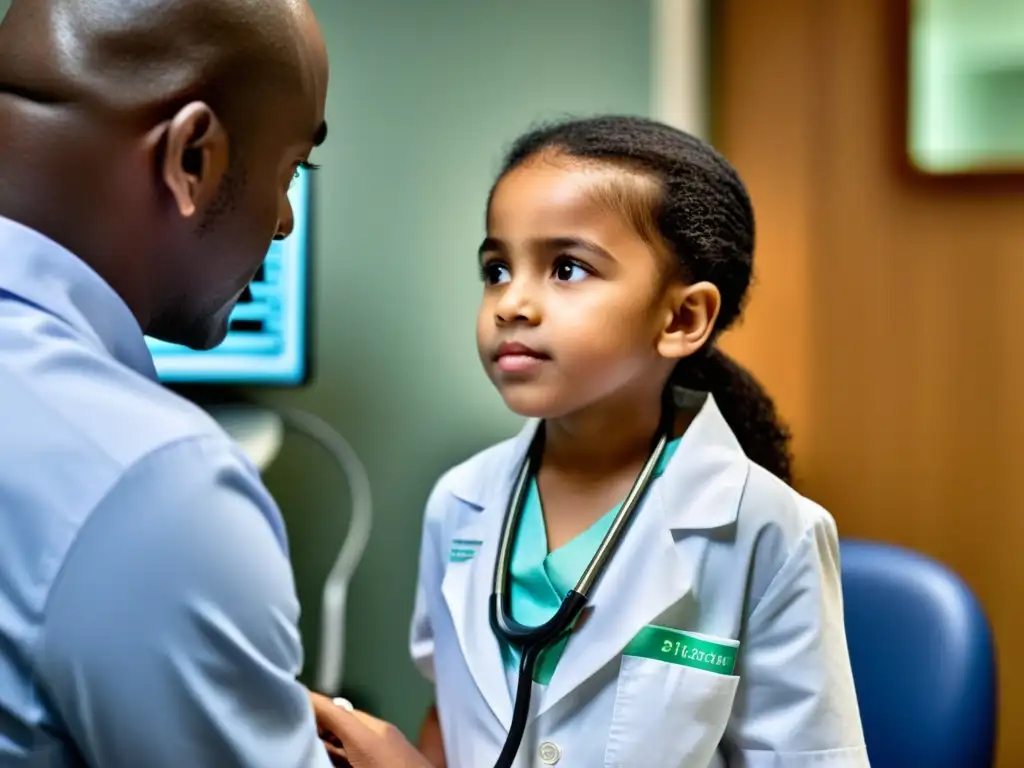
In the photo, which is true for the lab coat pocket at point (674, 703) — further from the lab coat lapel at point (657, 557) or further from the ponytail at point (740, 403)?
the ponytail at point (740, 403)

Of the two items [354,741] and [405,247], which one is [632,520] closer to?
[354,741]

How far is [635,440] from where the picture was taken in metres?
0.85

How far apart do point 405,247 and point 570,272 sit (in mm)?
885

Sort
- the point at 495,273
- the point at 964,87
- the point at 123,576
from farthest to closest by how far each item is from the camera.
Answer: the point at 964,87 < the point at 495,273 < the point at 123,576

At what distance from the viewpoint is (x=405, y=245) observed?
1.63 metres

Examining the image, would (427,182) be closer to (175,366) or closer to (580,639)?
(175,366)

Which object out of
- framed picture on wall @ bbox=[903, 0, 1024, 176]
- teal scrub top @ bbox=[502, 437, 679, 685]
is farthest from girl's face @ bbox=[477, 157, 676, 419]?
framed picture on wall @ bbox=[903, 0, 1024, 176]

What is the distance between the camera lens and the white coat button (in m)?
0.75

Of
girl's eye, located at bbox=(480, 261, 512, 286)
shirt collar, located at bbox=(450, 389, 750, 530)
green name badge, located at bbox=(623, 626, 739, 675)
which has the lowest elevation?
green name badge, located at bbox=(623, 626, 739, 675)

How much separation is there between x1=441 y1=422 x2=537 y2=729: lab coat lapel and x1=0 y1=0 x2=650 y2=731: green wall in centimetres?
70

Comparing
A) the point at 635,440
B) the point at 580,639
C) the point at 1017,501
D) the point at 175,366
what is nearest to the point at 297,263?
the point at 175,366

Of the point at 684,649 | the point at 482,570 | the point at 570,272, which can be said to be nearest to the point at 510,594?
the point at 482,570

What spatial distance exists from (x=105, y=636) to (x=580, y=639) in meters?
0.40

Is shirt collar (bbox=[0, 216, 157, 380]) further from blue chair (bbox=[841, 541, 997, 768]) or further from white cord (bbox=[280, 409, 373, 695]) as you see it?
white cord (bbox=[280, 409, 373, 695])
